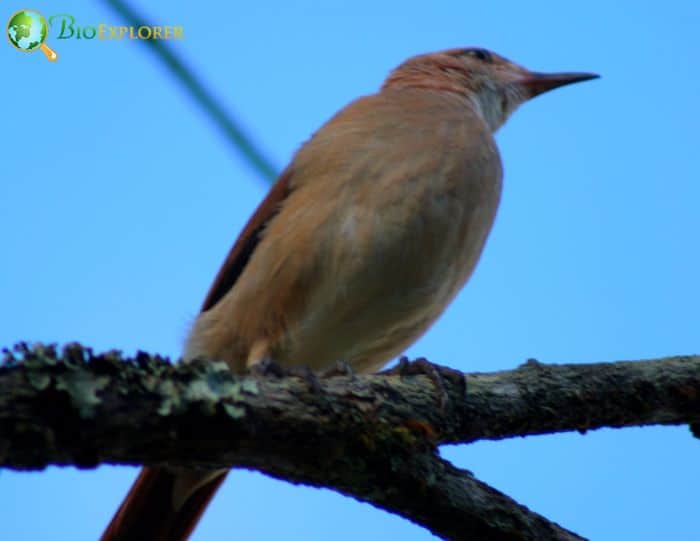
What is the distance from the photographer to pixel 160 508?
166 inches

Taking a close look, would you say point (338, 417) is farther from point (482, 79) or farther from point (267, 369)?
point (482, 79)

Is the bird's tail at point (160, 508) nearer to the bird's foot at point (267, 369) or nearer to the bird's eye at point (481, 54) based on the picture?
the bird's foot at point (267, 369)

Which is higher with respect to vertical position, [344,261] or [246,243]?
[246,243]

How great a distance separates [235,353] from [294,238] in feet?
1.60

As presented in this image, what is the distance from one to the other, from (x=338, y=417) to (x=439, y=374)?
21.9 inches

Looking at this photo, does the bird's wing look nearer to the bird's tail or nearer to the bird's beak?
the bird's tail

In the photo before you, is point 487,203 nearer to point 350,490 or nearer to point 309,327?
point 309,327

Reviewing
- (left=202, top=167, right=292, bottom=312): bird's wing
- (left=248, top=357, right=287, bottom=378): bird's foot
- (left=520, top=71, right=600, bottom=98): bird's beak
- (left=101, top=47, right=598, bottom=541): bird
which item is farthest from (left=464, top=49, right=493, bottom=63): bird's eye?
(left=248, top=357, right=287, bottom=378): bird's foot

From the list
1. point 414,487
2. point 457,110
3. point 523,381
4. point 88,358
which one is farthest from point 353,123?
point 88,358

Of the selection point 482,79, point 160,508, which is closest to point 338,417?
point 160,508

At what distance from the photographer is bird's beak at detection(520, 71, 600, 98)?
20.0 ft

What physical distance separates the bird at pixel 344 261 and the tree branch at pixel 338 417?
79 cm

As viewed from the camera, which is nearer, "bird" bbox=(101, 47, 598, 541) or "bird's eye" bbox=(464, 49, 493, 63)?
"bird" bbox=(101, 47, 598, 541)

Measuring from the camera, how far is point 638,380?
375 centimetres
